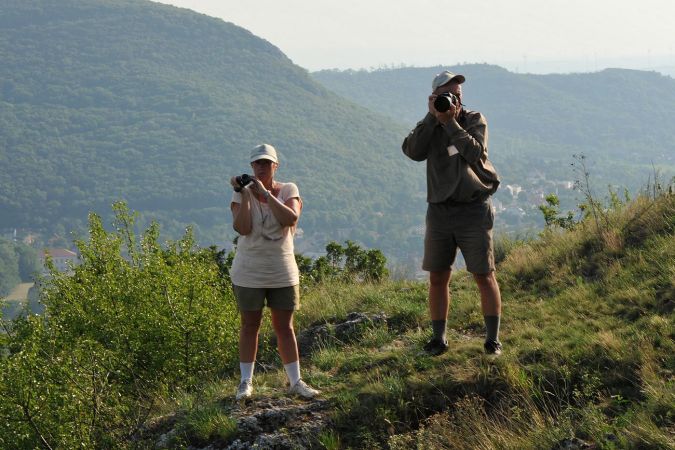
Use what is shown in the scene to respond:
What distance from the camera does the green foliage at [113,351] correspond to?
6.05 m

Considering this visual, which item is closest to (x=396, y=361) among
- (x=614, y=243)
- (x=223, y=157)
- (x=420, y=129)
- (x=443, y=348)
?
(x=443, y=348)

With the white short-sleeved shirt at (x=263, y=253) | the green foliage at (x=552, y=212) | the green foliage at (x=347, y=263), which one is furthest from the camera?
the green foliage at (x=347, y=263)

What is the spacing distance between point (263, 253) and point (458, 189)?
1398 millimetres

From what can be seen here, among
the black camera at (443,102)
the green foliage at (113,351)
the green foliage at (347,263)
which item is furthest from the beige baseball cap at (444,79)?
the green foliage at (347,263)

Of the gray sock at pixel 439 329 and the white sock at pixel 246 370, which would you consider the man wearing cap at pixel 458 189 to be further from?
the white sock at pixel 246 370

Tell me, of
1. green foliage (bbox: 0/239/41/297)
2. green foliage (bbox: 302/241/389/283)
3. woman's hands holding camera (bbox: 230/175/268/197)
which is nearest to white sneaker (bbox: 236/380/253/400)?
woman's hands holding camera (bbox: 230/175/268/197)

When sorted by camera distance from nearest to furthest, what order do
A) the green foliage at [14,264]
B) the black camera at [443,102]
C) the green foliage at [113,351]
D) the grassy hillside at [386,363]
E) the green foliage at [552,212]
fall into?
the grassy hillside at [386,363] < the black camera at [443,102] < the green foliage at [113,351] < the green foliage at [552,212] < the green foliage at [14,264]

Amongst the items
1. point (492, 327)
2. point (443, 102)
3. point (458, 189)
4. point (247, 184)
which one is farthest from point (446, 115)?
point (492, 327)

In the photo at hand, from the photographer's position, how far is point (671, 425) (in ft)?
13.1

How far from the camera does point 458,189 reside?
17.5 feet

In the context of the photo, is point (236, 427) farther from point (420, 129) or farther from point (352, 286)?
point (352, 286)

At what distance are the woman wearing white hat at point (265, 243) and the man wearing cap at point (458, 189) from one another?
37.0 inches

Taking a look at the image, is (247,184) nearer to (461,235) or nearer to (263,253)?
(263,253)

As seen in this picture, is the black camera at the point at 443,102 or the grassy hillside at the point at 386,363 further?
the black camera at the point at 443,102
